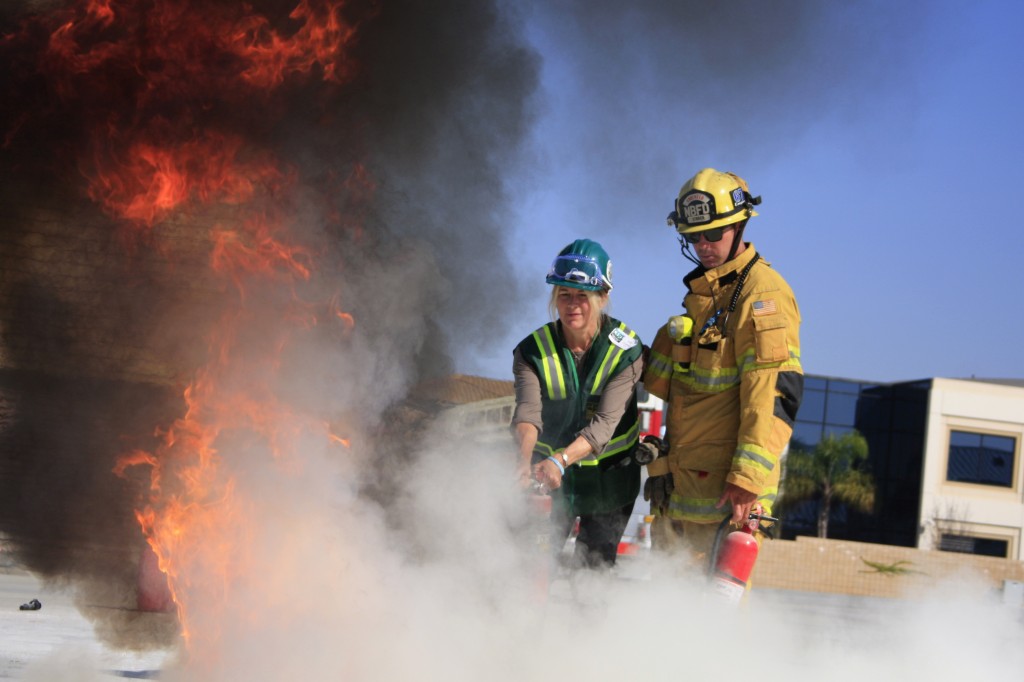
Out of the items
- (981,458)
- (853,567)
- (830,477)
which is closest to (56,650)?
(853,567)

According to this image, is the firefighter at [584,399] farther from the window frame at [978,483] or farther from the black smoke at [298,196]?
the window frame at [978,483]

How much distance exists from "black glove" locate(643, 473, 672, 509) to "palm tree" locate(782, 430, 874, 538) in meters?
38.6

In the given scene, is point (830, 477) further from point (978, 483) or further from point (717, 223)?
point (717, 223)

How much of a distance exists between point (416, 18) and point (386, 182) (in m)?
0.92

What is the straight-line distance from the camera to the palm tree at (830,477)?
41.5 m

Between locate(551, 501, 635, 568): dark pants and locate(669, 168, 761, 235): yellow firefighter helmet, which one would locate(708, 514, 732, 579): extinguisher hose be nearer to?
locate(551, 501, 635, 568): dark pants

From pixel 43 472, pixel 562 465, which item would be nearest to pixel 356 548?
pixel 562 465

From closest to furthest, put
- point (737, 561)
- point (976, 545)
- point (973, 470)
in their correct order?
point (737, 561), point (976, 545), point (973, 470)

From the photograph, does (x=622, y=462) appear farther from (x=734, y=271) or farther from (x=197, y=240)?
(x=197, y=240)

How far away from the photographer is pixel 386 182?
5.70 m

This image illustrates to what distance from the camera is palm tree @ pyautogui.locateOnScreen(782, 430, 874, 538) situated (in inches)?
1635

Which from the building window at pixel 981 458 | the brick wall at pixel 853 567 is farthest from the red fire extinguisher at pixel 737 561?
the building window at pixel 981 458

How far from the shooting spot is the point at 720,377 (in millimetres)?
4141

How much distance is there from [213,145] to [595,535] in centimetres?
287
